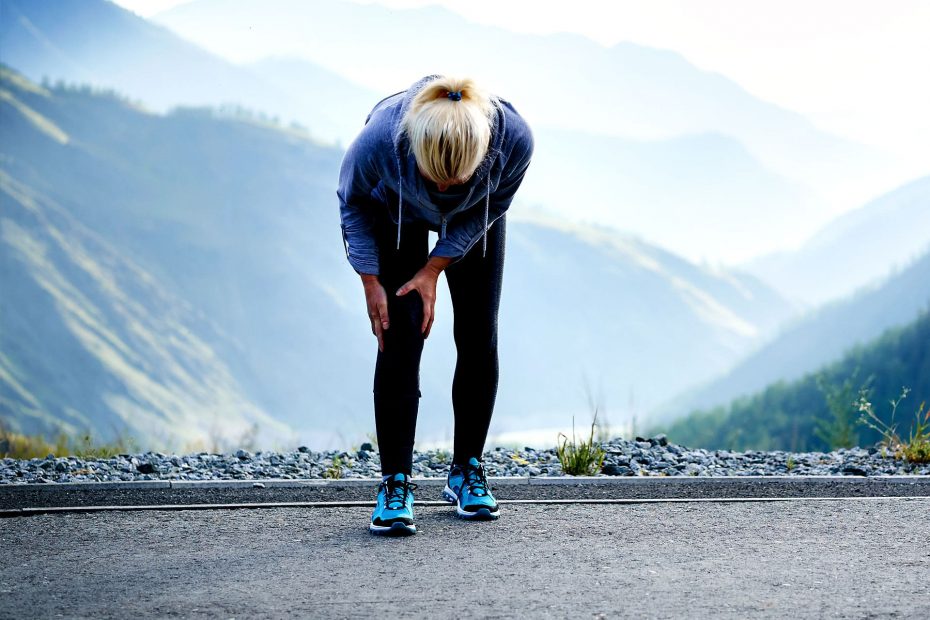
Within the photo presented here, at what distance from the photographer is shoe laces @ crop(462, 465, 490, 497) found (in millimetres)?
4246

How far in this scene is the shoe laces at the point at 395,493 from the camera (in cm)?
396

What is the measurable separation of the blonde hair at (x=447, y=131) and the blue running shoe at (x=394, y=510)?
1190 millimetres

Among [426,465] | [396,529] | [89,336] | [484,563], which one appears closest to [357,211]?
[396,529]

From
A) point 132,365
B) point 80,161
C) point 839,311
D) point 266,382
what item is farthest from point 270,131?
point 839,311

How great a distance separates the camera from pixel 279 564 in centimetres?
351

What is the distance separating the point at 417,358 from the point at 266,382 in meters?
115

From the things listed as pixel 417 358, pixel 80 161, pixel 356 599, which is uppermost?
pixel 80 161

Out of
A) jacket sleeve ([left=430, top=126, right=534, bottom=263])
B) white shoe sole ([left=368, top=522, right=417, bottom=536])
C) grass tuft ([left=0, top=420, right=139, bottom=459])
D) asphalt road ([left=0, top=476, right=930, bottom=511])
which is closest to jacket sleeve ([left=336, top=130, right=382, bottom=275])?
jacket sleeve ([left=430, top=126, right=534, bottom=263])

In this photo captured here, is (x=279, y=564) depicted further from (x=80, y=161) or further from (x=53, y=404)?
(x=80, y=161)

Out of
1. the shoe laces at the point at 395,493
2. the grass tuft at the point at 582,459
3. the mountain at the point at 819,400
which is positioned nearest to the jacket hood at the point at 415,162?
the shoe laces at the point at 395,493

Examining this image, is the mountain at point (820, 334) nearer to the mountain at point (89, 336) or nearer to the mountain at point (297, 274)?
the mountain at point (297, 274)

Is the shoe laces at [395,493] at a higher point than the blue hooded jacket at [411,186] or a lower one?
lower

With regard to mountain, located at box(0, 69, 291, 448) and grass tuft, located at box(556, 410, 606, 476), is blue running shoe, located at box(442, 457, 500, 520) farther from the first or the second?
mountain, located at box(0, 69, 291, 448)

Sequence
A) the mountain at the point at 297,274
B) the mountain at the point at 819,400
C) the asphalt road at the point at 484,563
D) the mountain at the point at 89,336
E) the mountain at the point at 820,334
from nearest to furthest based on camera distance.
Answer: the asphalt road at the point at 484,563, the mountain at the point at 819,400, the mountain at the point at 820,334, the mountain at the point at 89,336, the mountain at the point at 297,274
